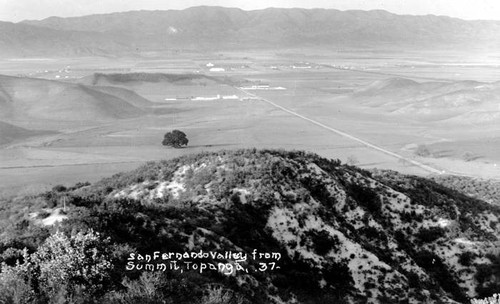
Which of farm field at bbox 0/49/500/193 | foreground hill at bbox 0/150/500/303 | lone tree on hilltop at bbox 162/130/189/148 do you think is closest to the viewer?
foreground hill at bbox 0/150/500/303

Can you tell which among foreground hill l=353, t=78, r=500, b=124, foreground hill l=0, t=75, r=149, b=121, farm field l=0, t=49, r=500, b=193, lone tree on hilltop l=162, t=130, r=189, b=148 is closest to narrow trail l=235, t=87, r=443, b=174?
farm field l=0, t=49, r=500, b=193

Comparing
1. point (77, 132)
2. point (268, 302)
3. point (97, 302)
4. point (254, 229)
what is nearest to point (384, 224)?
point (254, 229)

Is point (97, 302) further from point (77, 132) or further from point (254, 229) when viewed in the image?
point (77, 132)

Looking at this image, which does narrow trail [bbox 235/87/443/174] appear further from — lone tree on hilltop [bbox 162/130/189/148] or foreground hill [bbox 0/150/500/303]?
foreground hill [bbox 0/150/500/303]

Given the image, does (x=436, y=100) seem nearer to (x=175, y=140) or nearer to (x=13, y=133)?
(x=175, y=140)

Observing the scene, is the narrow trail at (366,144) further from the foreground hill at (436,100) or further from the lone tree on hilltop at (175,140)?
the lone tree on hilltop at (175,140)

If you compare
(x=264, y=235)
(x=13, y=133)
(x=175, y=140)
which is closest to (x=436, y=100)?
(x=175, y=140)
